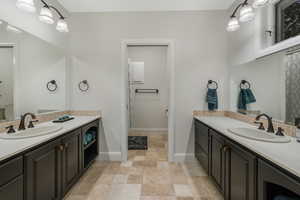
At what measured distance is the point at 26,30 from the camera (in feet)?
5.89

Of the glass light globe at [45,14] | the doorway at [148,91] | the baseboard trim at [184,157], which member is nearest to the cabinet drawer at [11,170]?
the glass light globe at [45,14]

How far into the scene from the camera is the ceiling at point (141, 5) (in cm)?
232

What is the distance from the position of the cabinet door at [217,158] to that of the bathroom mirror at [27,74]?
2.31m

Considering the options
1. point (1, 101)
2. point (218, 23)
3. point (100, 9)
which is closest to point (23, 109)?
point (1, 101)

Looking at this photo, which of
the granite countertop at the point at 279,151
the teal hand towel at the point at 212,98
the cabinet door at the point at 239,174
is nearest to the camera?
the granite countertop at the point at 279,151

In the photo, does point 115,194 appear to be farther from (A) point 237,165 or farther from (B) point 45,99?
(B) point 45,99

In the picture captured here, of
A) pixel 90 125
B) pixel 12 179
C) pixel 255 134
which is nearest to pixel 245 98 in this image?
pixel 255 134

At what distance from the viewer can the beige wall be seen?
2.55 meters

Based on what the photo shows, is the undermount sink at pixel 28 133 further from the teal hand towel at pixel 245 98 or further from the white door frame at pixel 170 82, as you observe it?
the teal hand towel at pixel 245 98

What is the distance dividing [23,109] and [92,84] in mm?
1059

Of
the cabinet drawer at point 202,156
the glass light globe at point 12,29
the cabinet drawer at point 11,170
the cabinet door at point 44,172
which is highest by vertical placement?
the glass light globe at point 12,29

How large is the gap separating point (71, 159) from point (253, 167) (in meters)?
1.86

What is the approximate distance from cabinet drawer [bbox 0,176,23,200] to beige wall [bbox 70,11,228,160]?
1618 millimetres

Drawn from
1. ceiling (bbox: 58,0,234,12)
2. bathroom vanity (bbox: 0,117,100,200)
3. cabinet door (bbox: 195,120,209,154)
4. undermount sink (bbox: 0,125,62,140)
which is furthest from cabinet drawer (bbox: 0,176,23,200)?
ceiling (bbox: 58,0,234,12)
